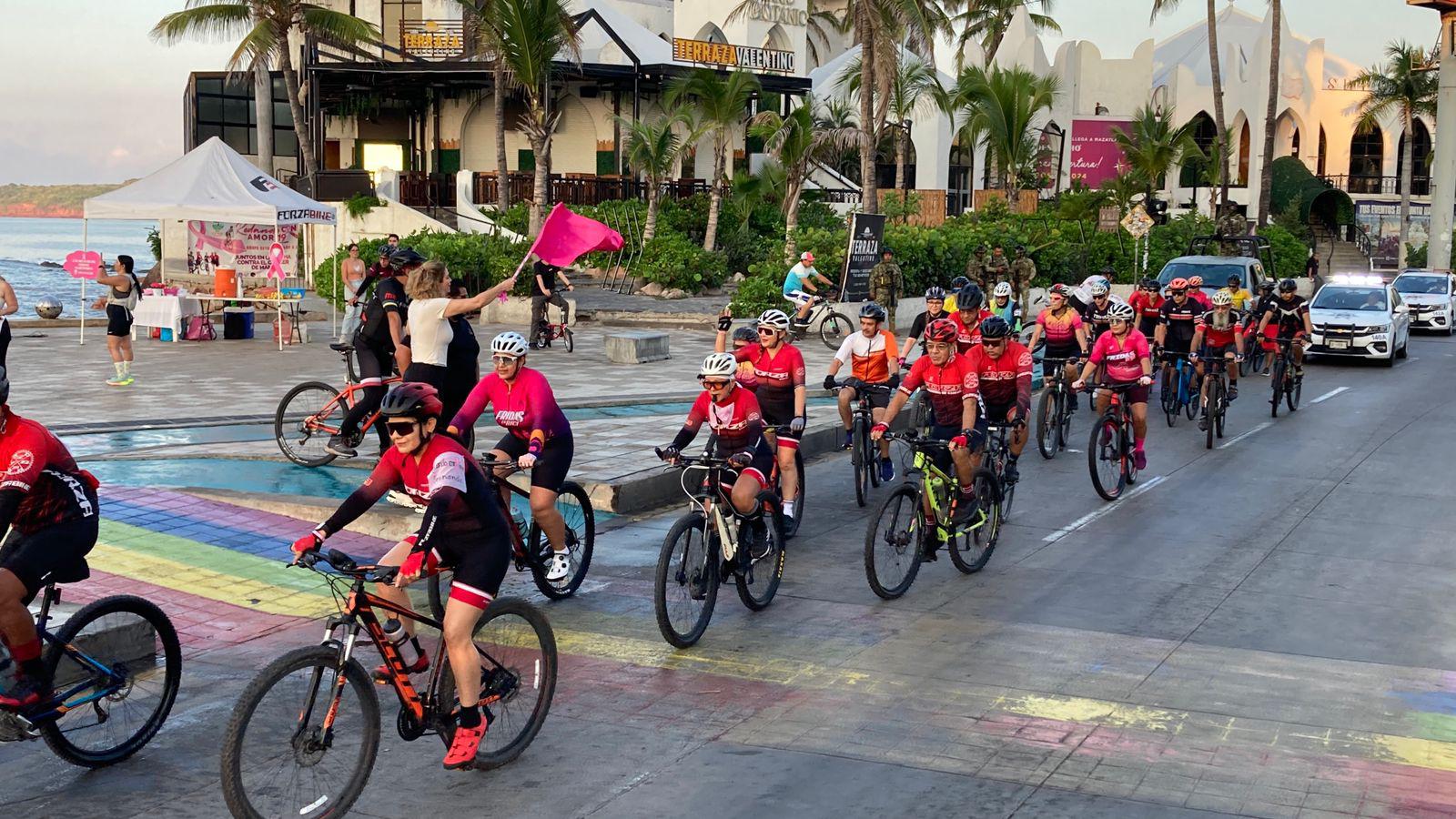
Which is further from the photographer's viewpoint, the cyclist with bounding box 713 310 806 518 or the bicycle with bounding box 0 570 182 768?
the cyclist with bounding box 713 310 806 518

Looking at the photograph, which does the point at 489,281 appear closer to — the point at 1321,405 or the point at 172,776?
the point at 1321,405

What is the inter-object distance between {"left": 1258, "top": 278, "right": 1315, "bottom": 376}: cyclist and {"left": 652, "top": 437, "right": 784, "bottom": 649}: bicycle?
13.9m

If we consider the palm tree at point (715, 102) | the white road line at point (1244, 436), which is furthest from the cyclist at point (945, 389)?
the palm tree at point (715, 102)

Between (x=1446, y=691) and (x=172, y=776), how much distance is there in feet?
22.5

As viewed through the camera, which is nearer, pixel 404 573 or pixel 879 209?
pixel 404 573

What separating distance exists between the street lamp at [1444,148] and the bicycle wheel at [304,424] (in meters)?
46.9

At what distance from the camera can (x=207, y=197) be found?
85.8ft

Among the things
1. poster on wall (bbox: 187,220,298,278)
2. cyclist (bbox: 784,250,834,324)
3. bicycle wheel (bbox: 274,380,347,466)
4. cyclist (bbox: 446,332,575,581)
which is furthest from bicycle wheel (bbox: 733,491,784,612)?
poster on wall (bbox: 187,220,298,278)

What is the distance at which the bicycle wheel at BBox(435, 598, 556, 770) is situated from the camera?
6828 mm

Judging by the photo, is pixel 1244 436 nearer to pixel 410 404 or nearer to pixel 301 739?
pixel 410 404

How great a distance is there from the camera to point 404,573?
21.0 feet

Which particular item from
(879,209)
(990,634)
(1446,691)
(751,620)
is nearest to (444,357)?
(751,620)

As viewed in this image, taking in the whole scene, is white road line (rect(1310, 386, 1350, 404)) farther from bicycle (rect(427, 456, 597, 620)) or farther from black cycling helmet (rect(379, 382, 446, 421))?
black cycling helmet (rect(379, 382, 446, 421))

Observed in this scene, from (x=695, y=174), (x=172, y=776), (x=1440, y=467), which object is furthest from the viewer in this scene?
(x=695, y=174)
